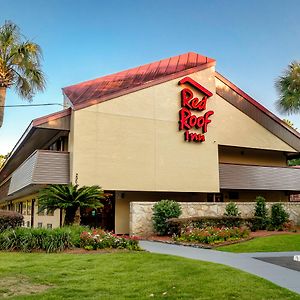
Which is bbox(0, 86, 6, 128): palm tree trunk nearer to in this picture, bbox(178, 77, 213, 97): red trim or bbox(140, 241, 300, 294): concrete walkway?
bbox(140, 241, 300, 294): concrete walkway

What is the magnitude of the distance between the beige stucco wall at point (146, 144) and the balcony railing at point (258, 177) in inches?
48.5

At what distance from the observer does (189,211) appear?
20.4 m

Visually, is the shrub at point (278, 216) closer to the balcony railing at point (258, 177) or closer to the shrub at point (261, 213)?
the shrub at point (261, 213)

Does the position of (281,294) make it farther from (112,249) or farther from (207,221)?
(207,221)

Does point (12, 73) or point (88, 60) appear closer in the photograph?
point (12, 73)

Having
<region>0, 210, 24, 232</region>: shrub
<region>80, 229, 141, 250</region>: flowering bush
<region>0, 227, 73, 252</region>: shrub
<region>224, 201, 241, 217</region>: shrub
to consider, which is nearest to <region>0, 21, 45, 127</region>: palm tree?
<region>0, 210, 24, 232</region>: shrub

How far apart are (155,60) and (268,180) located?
424 inches

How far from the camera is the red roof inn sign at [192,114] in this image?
22.4 metres

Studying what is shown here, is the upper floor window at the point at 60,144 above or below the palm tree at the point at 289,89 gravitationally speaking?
below

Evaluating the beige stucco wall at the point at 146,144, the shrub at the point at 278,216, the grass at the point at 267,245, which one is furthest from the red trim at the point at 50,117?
the shrub at the point at 278,216

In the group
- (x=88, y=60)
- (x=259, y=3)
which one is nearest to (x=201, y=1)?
(x=259, y=3)

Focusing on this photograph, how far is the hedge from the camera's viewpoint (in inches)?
690

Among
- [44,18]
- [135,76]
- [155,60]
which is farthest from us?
[155,60]

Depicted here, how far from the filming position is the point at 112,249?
12.9 m
